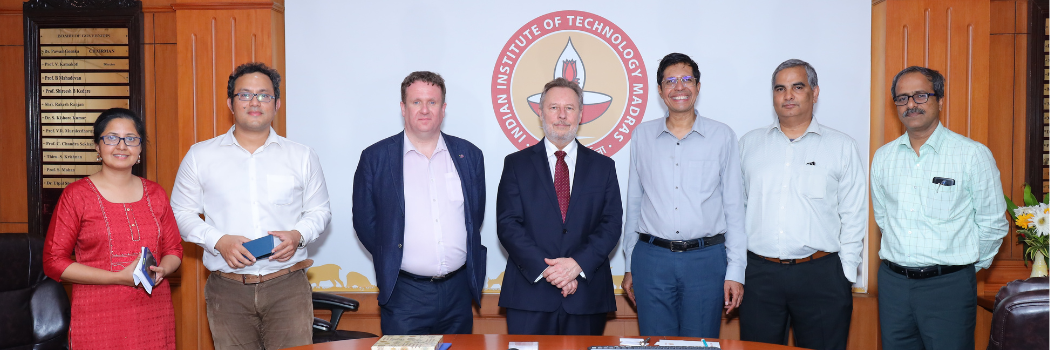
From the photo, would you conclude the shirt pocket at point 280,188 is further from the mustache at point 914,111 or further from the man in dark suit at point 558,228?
the mustache at point 914,111

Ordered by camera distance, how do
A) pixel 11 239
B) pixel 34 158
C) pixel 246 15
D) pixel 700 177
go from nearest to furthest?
1. pixel 11 239
2. pixel 700 177
3. pixel 246 15
4. pixel 34 158

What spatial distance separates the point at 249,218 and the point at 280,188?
7.1 inches

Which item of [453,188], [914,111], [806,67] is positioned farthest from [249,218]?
[914,111]

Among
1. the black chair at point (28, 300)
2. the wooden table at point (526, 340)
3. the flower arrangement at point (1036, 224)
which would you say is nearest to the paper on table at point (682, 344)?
the wooden table at point (526, 340)

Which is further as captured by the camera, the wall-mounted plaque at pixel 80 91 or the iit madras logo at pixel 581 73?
the wall-mounted plaque at pixel 80 91

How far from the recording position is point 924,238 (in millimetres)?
2723

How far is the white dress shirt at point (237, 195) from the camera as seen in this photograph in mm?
2668

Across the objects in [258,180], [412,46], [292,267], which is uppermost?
[412,46]

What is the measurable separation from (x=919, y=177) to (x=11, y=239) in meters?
3.96

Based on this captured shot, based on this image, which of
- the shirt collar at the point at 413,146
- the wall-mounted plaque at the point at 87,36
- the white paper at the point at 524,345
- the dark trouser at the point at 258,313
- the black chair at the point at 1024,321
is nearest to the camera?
the black chair at the point at 1024,321

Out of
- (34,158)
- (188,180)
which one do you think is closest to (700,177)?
(188,180)

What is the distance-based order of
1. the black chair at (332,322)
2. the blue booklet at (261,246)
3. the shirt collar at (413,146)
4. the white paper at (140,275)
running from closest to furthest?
the white paper at (140,275)
the blue booklet at (261,246)
the shirt collar at (413,146)
the black chair at (332,322)

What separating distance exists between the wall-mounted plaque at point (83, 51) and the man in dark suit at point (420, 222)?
220cm

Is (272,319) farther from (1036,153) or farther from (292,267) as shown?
(1036,153)
